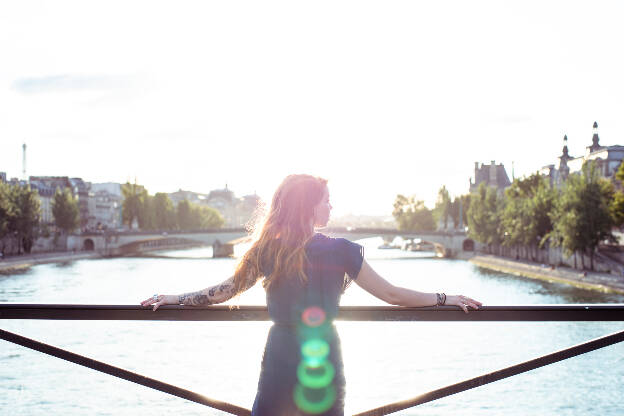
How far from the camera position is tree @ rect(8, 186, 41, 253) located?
73625mm

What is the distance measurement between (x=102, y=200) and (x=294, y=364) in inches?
5681

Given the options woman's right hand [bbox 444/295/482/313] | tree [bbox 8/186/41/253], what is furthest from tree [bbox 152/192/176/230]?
woman's right hand [bbox 444/295/482/313]

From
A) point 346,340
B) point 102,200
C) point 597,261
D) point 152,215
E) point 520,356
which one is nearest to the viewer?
point 520,356

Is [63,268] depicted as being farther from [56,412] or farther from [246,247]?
[246,247]

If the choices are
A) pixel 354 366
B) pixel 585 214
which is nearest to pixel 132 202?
pixel 585 214

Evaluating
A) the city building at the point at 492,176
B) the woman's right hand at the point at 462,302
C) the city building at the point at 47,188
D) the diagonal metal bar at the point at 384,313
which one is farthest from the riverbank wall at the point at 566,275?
the city building at the point at 492,176

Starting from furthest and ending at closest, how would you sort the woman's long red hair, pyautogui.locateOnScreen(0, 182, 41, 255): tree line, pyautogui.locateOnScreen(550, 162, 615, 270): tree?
1. pyautogui.locateOnScreen(0, 182, 41, 255): tree line
2. pyautogui.locateOnScreen(550, 162, 615, 270): tree
3. the woman's long red hair

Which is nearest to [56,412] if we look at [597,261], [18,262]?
[597,261]

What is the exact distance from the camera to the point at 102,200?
468 ft

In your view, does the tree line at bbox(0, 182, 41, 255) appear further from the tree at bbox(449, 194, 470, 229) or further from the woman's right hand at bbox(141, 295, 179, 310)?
the woman's right hand at bbox(141, 295, 179, 310)

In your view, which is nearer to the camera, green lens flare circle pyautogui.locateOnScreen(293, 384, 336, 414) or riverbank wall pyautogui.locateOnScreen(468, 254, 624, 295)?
green lens flare circle pyautogui.locateOnScreen(293, 384, 336, 414)

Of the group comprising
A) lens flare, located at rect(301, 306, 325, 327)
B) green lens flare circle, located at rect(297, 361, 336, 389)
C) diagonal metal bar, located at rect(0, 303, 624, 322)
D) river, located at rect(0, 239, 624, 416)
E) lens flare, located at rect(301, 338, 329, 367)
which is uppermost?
lens flare, located at rect(301, 306, 325, 327)

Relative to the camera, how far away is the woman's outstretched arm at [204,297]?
3.18m

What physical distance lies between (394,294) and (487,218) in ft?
250
